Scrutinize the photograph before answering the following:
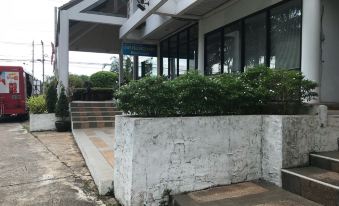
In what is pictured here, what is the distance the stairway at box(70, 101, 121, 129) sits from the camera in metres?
12.5

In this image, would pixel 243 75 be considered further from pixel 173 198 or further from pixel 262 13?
pixel 262 13

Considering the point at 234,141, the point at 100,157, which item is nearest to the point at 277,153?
the point at 234,141

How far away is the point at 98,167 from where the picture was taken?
5.93 metres

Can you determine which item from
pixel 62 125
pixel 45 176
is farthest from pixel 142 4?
pixel 45 176

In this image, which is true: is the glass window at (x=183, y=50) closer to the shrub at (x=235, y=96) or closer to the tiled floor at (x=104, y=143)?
the tiled floor at (x=104, y=143)

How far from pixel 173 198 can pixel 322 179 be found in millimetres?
1835

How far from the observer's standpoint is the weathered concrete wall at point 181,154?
4.11 m

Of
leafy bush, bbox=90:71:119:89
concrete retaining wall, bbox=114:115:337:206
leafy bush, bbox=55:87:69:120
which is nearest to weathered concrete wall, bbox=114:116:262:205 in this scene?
concrete retaining wall, bbox=114:115:337:206

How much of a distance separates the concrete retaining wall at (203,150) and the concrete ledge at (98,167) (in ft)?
0.87

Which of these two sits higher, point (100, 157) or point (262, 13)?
point (262, 13)

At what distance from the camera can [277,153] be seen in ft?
15.0

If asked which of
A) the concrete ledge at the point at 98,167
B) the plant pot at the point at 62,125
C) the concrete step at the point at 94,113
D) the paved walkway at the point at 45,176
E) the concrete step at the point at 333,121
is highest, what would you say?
the concrete step at the point at 333,121

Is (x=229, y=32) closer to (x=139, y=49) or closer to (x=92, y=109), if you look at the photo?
(x=139, y=49)

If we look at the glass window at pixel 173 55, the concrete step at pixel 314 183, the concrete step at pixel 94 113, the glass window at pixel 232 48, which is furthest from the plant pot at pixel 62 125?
the concrete step at pixel 314 183
